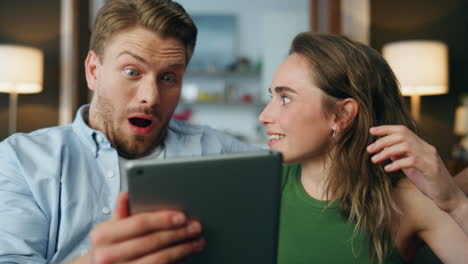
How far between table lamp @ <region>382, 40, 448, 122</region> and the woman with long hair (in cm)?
142

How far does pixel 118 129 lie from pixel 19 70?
2.08m

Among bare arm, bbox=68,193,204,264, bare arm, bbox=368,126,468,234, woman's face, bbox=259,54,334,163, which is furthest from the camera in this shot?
woman's face, bbox=259,54,334,163

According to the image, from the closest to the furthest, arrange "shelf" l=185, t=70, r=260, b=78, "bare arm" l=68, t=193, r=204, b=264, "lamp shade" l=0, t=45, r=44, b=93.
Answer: "bare arm" l=68, t=193, r=204, b=264
"lamp shade" l=0, t=45, r=44, b=93
"shelf" l=185, t=70, r=260, b=78

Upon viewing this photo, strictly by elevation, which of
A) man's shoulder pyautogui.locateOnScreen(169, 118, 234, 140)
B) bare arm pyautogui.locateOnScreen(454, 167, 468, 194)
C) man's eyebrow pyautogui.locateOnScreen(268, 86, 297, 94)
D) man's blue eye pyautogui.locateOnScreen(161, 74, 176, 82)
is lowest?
bare arm pyautogui.locateOnScreen(454, 167, 468, 194)

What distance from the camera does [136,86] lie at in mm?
1262

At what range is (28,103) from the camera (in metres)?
3.27

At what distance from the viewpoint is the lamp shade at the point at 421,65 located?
2592 millimetres

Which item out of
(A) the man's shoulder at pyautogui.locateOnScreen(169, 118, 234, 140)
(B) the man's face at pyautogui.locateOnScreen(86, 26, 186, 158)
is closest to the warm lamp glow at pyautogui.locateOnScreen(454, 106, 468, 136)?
(A) the man's shoulder at pyautogui.locateOnScreen(169, 118, 234, 140)

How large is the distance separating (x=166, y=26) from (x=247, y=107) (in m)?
4.66

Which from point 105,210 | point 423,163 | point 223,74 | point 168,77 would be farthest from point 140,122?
point 223,74

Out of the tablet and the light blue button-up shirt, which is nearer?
the tablet

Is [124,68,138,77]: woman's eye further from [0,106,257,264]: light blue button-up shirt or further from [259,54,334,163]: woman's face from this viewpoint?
[259,54,334,163]: woman's face

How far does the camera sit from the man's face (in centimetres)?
125

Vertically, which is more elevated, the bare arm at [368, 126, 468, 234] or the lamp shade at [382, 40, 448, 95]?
the lamp shade at [382, 40, 448, 95]
